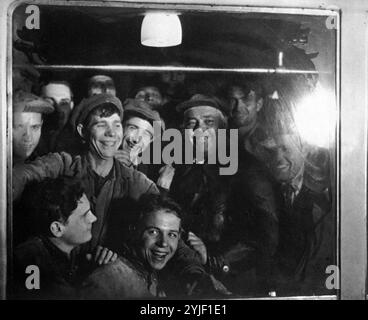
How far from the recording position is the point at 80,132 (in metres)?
2.71

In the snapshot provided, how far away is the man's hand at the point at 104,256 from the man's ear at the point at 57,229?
19 cm

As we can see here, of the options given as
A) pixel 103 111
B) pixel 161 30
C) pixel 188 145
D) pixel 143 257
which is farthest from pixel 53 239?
pixel 161 30

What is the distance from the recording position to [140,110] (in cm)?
274

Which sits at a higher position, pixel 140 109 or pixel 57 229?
pixel 140 109

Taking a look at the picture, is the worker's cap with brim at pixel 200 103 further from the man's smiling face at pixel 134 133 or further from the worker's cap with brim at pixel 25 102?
the worker's cap with brim at pixel 25 102

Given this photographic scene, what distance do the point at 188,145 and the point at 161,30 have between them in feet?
1.88

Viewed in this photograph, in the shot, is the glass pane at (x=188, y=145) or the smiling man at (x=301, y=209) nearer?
the glass pane at (x=188, y=145)

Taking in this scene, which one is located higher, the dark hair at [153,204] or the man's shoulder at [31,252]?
the dark hair at [153,204]

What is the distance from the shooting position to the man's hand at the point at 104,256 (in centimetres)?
271

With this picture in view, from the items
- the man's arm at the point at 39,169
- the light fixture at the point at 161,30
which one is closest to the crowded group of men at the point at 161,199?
the man's arm at the point at 39,169

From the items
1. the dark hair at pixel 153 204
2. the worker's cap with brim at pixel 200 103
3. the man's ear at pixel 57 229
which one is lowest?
the man's ear at pixel 57 229

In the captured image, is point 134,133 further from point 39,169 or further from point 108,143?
point 39,169
